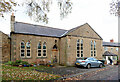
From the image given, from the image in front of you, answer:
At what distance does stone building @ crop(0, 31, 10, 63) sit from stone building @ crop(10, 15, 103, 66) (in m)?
1.29

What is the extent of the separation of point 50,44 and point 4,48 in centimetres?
756

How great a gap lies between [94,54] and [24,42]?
14.5m

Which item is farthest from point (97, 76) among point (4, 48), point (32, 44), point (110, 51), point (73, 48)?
point (110, 51)

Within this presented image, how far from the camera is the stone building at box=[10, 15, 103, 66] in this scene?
14.2 metres

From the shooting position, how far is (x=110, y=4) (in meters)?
6.88

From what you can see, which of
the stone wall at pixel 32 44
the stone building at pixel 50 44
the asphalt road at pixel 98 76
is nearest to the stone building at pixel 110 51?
the stone building at pixel 50 44

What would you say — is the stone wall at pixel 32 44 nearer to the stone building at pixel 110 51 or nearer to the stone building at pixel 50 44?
the stone building at pixel 50 44

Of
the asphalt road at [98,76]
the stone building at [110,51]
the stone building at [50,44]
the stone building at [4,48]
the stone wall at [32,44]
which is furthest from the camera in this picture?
the stone building at [110,51]

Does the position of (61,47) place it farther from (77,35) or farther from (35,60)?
(35,60)

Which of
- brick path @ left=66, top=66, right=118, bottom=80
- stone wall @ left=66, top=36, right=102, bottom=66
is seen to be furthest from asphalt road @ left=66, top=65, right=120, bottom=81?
stone wall @ left=66, top=36, right=102, bottom=66

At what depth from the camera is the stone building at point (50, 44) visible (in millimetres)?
14172

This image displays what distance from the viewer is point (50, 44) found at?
16.5 metres

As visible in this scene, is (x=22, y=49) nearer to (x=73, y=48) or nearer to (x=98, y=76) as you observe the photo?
(x=73, y=48)

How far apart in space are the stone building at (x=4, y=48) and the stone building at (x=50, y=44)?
4.23 ft
